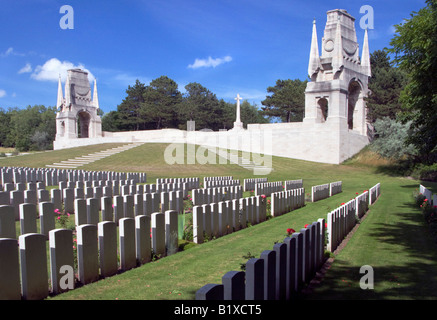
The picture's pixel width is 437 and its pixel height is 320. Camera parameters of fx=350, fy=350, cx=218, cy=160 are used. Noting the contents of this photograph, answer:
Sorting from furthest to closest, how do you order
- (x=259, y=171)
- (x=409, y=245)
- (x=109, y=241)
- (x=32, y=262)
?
(x=259, y=171) → (x=409, y=245) → (x=109, y=241) → (x=32, y=262)

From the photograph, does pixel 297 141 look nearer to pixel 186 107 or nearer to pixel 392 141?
pixel 392 141

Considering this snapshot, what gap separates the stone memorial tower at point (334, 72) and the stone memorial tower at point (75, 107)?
3801 centimetres

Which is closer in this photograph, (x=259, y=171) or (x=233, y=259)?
(x=233, y=259)

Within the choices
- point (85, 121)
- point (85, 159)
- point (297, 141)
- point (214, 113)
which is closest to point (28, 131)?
point (85, 121)

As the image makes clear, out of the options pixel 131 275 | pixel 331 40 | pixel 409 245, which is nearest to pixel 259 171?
pixel 331 40

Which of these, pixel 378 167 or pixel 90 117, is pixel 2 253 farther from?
pixel 90 117

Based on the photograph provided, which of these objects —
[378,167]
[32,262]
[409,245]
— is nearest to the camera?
[32,262]

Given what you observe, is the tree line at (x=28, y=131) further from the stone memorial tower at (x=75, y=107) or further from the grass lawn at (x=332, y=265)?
the grass lawn at (x=332, y=265)

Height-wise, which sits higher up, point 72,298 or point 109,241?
point 109,241

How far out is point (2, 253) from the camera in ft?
12.1

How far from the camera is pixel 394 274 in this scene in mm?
5281

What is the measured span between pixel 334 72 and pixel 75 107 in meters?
42.4

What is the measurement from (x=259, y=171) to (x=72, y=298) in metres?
27.3

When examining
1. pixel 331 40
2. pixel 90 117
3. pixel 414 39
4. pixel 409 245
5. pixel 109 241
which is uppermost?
pixel 331 40
